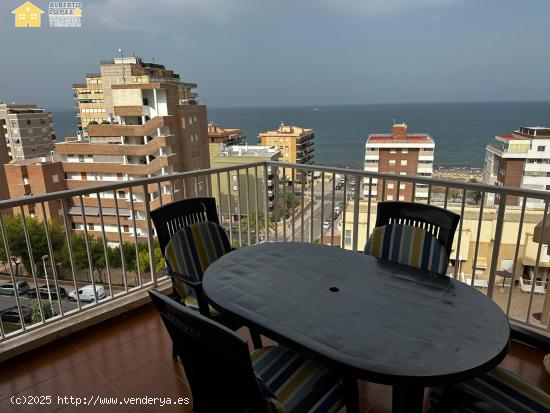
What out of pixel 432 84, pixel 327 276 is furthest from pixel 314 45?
pixel 327 276

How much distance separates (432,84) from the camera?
110 feet

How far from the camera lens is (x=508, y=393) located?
53.2 inches

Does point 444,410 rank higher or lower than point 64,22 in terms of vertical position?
lower

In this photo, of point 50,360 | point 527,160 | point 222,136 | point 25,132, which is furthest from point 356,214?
point 25,132

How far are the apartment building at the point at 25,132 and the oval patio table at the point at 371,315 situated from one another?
43.6 m

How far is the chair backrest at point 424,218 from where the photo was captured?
202cm

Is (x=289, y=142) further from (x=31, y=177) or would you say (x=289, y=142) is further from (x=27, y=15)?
(x=27, y=15)

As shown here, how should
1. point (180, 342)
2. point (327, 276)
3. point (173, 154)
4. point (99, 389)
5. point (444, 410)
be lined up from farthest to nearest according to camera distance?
point (173, 154) → point (99, 389) → point (327, 276) → point (444, 410) → point (180, 342)

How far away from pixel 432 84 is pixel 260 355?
37.8 meters

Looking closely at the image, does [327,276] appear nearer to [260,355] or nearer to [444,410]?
[260,355]

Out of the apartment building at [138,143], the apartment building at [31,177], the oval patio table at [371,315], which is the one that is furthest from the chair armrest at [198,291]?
the apartment building at [138,143]

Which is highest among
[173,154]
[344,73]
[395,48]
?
[395,48]

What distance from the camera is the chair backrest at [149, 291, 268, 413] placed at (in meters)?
1.01

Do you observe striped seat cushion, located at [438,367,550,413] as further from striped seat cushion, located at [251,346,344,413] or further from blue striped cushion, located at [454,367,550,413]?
striped seat cushion, located at [251,346,344,413]
